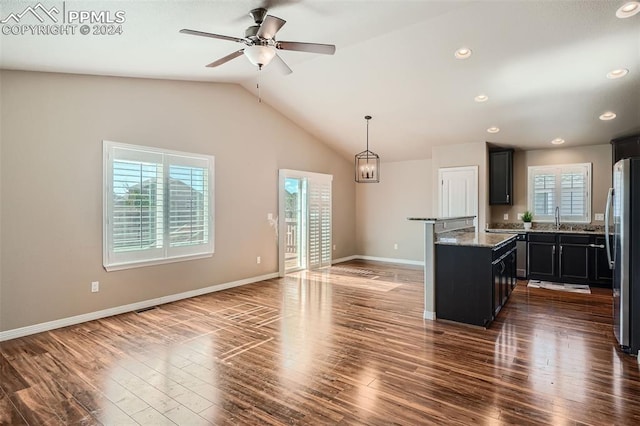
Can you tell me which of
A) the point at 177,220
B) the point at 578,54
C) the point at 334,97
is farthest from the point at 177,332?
the point at 578,54

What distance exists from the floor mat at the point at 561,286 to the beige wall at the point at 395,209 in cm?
245

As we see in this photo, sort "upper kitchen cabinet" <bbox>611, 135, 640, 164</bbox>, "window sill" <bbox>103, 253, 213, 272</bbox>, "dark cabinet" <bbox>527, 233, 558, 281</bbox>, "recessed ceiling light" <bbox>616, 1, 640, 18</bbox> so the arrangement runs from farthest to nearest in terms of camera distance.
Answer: "dark cabinet" <bbox>527, 233, 558, 281</bbox>, "upper kitchen cabinet" <bbox>611, 135, 640, 164</bbox>, "window sill" <bbox>103, 253, 213, 272</bbox>, "recessed ceiling light" <bbox>616, 1, 640, 18</bbox>

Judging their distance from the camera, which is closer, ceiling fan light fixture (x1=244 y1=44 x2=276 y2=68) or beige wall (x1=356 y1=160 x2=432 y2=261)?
ceiling fan light fixture (x1=244 y1=44 x2=276 y2=68)

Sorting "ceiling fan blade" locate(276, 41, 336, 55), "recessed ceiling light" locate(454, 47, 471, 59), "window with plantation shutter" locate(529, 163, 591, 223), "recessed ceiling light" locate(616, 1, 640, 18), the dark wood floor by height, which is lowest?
the dark wood floor

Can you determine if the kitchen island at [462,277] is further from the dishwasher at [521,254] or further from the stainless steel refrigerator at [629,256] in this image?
the dishwasher at [521,254]

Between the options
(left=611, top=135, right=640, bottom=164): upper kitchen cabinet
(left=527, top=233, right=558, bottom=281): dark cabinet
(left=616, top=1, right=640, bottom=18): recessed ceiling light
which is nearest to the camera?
(left=616, top=1, right=640, bottom=18): recessed ceiling light

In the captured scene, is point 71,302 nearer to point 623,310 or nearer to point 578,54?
point 623,310

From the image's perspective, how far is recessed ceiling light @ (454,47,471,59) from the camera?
13.2 ft

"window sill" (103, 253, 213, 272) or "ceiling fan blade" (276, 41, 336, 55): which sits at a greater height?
"ceiling fan blade" (276, 41, 336, 55)

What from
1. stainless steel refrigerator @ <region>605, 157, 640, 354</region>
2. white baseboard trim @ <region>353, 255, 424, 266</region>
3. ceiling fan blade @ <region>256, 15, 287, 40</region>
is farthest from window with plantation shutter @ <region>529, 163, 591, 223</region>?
ceiling fan blade @ <region>256, 15, 287, 40</region>

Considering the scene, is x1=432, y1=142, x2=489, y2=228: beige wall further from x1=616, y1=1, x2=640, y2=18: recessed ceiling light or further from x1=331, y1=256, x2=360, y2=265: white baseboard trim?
x1=616, y1=1, x2=640, y2=18: recessed ceiling light

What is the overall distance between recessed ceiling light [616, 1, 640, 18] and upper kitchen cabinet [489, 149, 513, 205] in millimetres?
3579

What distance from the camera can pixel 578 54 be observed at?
3.85 m

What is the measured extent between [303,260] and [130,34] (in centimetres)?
515
